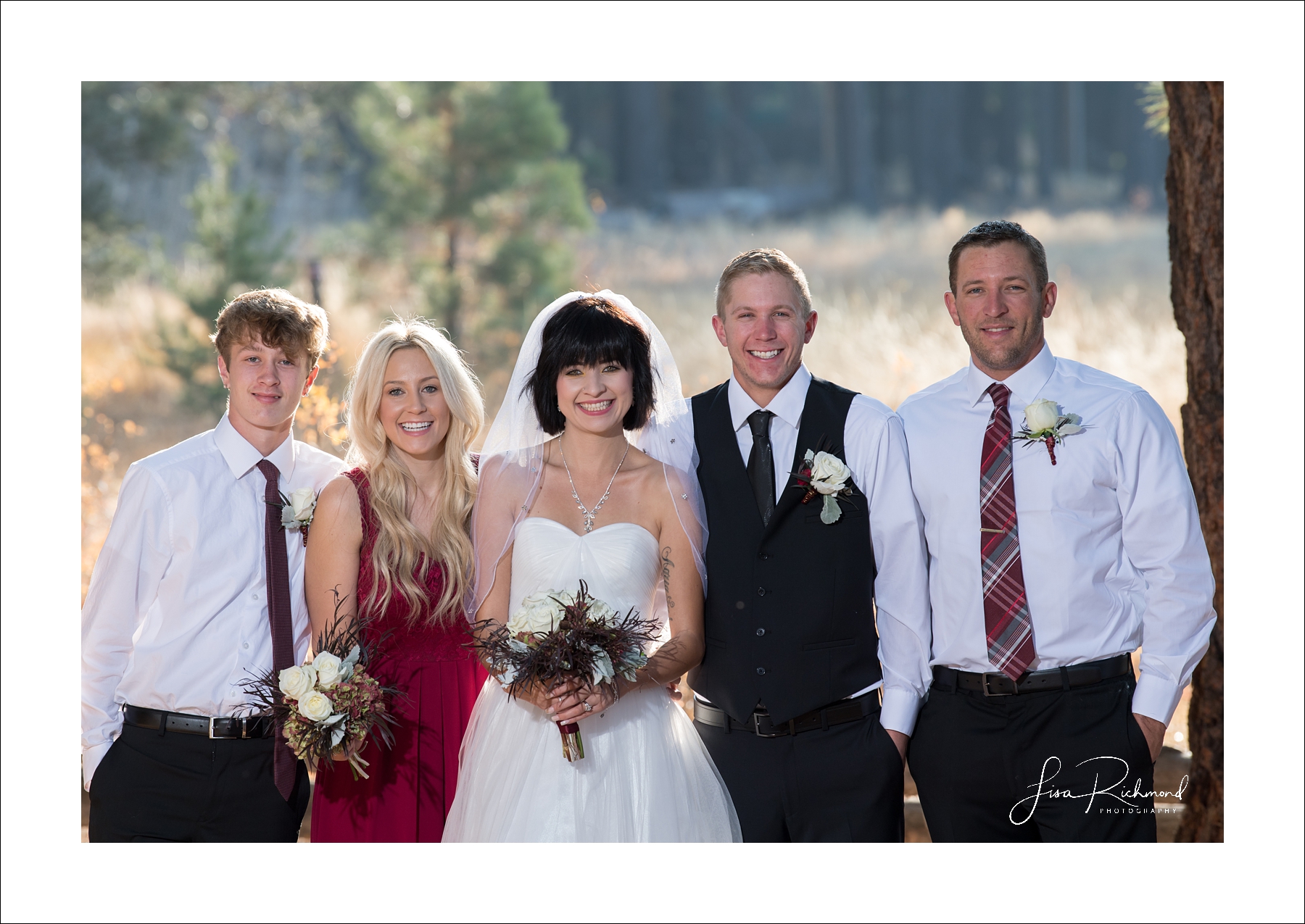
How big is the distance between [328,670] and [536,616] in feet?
2.16

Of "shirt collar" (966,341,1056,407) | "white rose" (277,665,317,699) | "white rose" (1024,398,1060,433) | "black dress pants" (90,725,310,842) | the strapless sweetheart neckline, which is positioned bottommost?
"black dress pants" (90,725,310,842)

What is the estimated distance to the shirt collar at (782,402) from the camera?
3.62 meters

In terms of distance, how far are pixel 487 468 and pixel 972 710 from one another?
171cm

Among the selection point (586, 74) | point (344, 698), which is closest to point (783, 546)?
point (344, 698)

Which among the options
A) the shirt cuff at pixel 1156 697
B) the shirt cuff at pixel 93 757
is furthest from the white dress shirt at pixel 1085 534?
the shirt cuff at pixel 93 757

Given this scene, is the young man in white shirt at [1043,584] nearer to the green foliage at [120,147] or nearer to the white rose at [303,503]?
the white rose at [303,503]

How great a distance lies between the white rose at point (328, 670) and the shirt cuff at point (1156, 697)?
2408 mm

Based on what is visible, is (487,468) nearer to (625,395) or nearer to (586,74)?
(625,395)

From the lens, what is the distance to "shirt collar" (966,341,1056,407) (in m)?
3.64

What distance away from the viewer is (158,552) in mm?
3680

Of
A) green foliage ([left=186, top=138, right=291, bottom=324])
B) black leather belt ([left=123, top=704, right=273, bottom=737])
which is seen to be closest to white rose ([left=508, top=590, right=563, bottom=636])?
black leather belt ([left=123, top=704, right=273, bottom=737])

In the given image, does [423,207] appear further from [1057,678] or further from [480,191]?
[1057,678]

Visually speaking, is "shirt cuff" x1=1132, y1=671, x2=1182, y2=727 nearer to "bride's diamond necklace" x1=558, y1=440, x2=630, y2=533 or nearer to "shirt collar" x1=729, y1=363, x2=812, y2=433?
"shirt collar" x1=729, y1=363, x2=812, y2=433

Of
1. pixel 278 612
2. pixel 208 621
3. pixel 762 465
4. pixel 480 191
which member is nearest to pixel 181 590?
pixel 208 621
